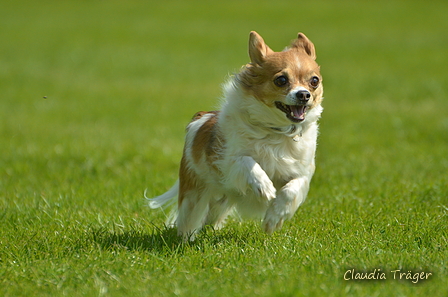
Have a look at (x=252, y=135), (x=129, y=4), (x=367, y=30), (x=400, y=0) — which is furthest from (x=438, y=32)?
(x=252, y=135)

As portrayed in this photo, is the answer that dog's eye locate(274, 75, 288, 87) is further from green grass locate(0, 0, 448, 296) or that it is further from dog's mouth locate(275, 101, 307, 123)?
green grass locate(0, 0, 448, 296)

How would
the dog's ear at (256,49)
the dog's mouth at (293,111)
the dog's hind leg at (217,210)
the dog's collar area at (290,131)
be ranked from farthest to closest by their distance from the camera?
the dog's hind leg at (217,210) → the dog's ear at (256,49) → the dog's collar area at (290,131) → the dog's mouth at (293,111)

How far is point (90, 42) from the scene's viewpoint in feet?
85.7

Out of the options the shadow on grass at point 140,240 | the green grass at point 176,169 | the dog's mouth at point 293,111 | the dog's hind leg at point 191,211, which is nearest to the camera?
the green grass at point 176,169

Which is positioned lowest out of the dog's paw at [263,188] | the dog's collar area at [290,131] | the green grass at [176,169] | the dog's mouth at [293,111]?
the green grass at [176,169]

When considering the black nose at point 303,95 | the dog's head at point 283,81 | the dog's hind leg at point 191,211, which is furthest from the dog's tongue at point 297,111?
the dog's hind leg at point 191,211

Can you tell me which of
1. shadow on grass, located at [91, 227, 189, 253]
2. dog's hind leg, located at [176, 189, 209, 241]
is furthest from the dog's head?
shadow on grass, located at [91, 227, 189, 253]

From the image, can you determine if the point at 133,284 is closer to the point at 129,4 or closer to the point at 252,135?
the point at 252,135

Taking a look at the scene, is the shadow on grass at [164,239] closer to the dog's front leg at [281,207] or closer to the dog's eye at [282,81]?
the dog's front leg at [281,207]

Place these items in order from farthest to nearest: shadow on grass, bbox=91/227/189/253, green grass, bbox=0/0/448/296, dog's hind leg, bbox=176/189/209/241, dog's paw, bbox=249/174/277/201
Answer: dog's hind leg, bbox=176/189/209/241, shadow on grass, bbox=91/227/189/253, dog's paw, bbox=249/174/277/201, green grass, bbox=0/0/448/296

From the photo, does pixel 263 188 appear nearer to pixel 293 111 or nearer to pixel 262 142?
pixel 262 142

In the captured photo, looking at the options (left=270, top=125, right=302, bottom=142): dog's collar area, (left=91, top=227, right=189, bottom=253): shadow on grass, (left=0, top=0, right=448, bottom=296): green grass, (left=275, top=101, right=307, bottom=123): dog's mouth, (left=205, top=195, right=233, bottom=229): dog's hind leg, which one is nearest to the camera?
(left=0, top=0, right=448, bottom=296): green grass

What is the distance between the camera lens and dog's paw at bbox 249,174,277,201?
508 cm

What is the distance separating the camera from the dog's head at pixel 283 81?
17.4 feet
